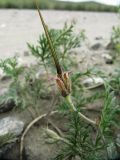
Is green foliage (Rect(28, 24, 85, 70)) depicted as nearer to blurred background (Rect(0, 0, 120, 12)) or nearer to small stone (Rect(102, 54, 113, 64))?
small stone (Rect(102, 54, 113, 64))

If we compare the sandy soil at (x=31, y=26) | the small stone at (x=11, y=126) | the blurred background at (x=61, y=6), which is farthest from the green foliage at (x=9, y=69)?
the blurred background at (x=61, y=6)

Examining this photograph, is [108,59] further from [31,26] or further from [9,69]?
[31,26]

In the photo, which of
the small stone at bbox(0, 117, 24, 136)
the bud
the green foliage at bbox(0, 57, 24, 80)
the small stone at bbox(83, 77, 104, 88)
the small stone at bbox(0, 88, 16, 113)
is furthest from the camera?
the small stone at bbox(83, 77, 104, 88)

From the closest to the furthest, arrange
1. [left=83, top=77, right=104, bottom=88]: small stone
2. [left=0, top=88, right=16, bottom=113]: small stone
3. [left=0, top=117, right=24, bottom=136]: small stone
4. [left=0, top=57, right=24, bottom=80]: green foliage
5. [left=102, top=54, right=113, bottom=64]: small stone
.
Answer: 1. [left=0, top=117, right=24, bottom=136]: small stone
2. [left=0, top=57, right=24, bottom=80]: green foliage
3. [left=0, top=88, right=16, bottom=113]: small stone
4. [left=83, top=77, right=104, bottom=88]: small stone
5. [left=102, top=54, right=113, bottom=64]: small stone

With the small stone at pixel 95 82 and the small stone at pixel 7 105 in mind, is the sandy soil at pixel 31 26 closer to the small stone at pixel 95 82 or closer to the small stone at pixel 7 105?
the small stone at pixel 95 82

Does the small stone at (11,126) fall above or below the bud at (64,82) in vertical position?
below

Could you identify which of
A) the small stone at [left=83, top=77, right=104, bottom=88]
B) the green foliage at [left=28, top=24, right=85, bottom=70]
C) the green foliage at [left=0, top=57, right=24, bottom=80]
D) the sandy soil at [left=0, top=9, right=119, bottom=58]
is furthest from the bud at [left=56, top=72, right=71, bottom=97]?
the sandy soil at [left=0, top=9, right=119, bottom=58]
